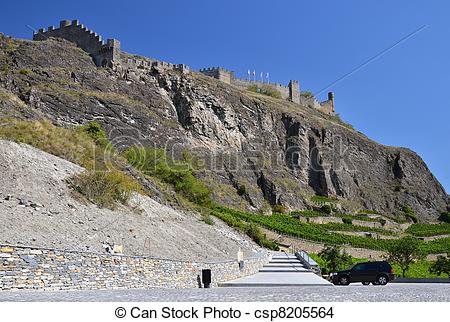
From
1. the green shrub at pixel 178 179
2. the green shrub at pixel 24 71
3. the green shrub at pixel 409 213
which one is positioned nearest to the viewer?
the green shrub at pixel 178 179

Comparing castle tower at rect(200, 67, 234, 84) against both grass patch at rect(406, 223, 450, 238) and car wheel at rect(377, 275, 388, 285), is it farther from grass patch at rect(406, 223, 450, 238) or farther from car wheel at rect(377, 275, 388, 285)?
car wheel at rect(377, 275, 388, 285)

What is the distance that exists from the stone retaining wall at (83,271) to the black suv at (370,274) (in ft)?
22.5

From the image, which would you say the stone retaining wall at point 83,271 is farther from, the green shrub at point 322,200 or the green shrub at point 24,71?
the green shrub at point 322,200

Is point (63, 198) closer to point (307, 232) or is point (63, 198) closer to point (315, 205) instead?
point (307, 232)

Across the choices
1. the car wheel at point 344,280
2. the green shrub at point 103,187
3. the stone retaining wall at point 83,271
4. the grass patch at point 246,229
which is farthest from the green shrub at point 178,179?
the stone retaining wall at point 83,271

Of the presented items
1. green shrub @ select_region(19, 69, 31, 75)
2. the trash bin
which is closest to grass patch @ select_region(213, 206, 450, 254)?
green shrub @ select_region(19, 69, 31, 75)

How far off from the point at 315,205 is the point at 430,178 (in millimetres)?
34606

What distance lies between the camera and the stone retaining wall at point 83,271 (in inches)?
415

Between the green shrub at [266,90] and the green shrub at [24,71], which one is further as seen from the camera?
the green shrub at [266,90]

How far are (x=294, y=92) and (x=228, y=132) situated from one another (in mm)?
33332

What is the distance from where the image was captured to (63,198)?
62.5 ft
